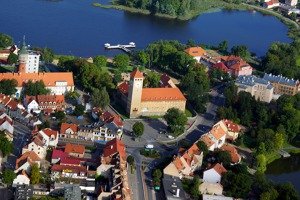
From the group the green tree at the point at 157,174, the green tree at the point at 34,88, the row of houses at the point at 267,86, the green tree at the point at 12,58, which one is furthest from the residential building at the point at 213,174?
the green tree at the point at 12,58

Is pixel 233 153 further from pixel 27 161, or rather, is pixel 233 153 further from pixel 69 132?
pixel 27 161

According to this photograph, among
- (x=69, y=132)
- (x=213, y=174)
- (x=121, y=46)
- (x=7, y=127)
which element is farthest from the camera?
(x=121, y=46)

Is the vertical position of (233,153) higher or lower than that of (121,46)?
higher

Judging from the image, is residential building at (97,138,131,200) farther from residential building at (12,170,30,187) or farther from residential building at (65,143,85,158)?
residential building at (12,170,30,187)

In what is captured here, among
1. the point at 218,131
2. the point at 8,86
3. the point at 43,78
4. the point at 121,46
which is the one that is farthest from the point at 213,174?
the point at 121,46

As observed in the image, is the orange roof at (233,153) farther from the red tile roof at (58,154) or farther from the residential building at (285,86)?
the residential building at (285,86)

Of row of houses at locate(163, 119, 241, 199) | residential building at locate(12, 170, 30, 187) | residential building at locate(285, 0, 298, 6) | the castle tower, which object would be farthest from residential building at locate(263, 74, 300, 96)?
residential building at locate(285, 0, 298, 6)

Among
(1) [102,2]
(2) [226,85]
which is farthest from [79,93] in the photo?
(1) [102,2]
